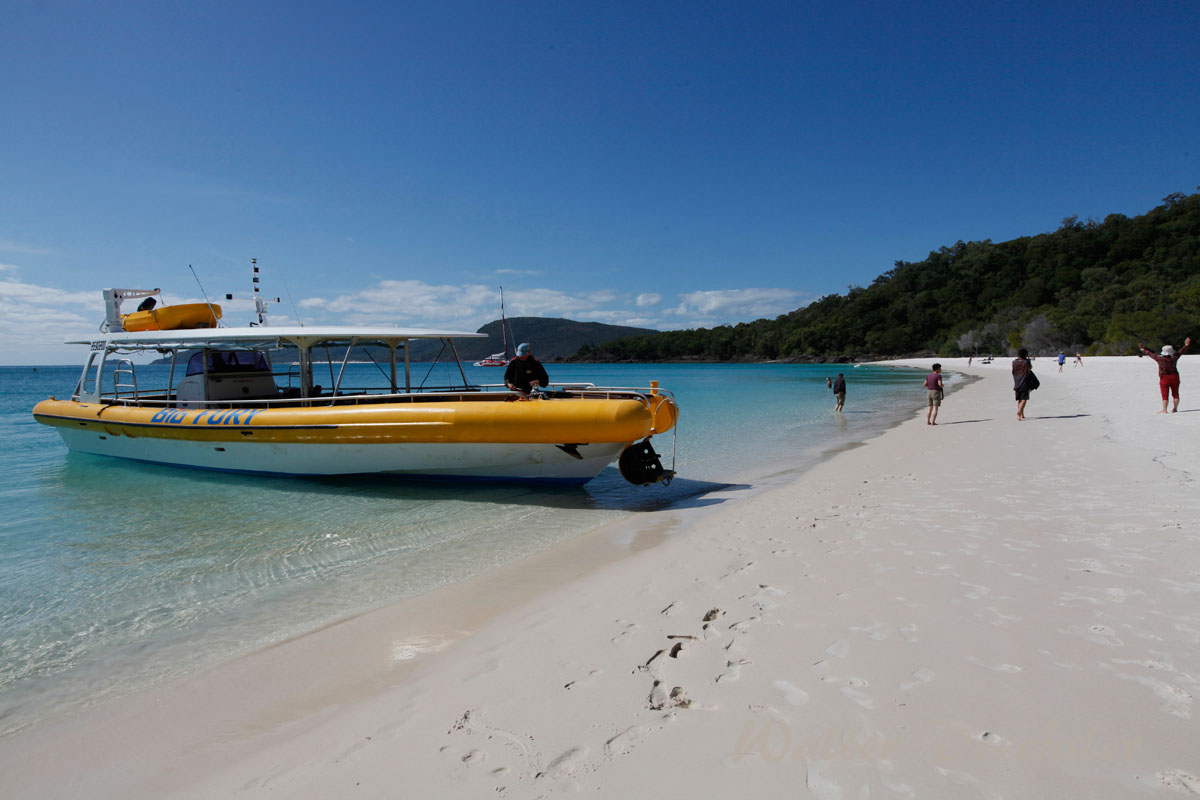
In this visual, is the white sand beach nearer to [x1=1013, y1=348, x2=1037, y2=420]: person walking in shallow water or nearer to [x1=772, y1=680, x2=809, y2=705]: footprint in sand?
[x1=772, y1=680, x2=809, y2=705]: footprint in sand

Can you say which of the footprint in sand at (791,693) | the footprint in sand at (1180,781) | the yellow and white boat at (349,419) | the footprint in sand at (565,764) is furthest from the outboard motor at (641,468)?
the footprint in sand at (1180,781)

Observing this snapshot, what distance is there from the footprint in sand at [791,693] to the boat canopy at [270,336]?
8.03m

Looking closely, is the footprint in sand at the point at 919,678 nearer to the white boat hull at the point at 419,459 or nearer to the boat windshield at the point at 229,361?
the white boat hull at the point at 419,459

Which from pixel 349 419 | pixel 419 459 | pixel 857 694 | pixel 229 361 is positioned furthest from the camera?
pixel 229 361

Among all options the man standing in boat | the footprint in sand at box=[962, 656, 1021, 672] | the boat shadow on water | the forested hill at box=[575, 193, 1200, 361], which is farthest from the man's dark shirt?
the forested hill at box=[575, 193, 1200, 361]

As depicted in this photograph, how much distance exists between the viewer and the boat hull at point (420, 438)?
309 inches

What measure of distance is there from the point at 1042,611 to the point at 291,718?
4.29 meters

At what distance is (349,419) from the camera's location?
28.3ft

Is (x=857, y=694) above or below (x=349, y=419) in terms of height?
below

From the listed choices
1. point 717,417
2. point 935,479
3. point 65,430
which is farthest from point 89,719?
point 717,417

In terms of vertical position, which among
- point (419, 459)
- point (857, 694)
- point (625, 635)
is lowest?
point (625, 635)

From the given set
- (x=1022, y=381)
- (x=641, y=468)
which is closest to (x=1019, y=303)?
(x=1022, y=381)

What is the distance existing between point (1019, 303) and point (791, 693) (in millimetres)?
108225

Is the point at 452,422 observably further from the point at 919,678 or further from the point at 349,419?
the point at 919,678
